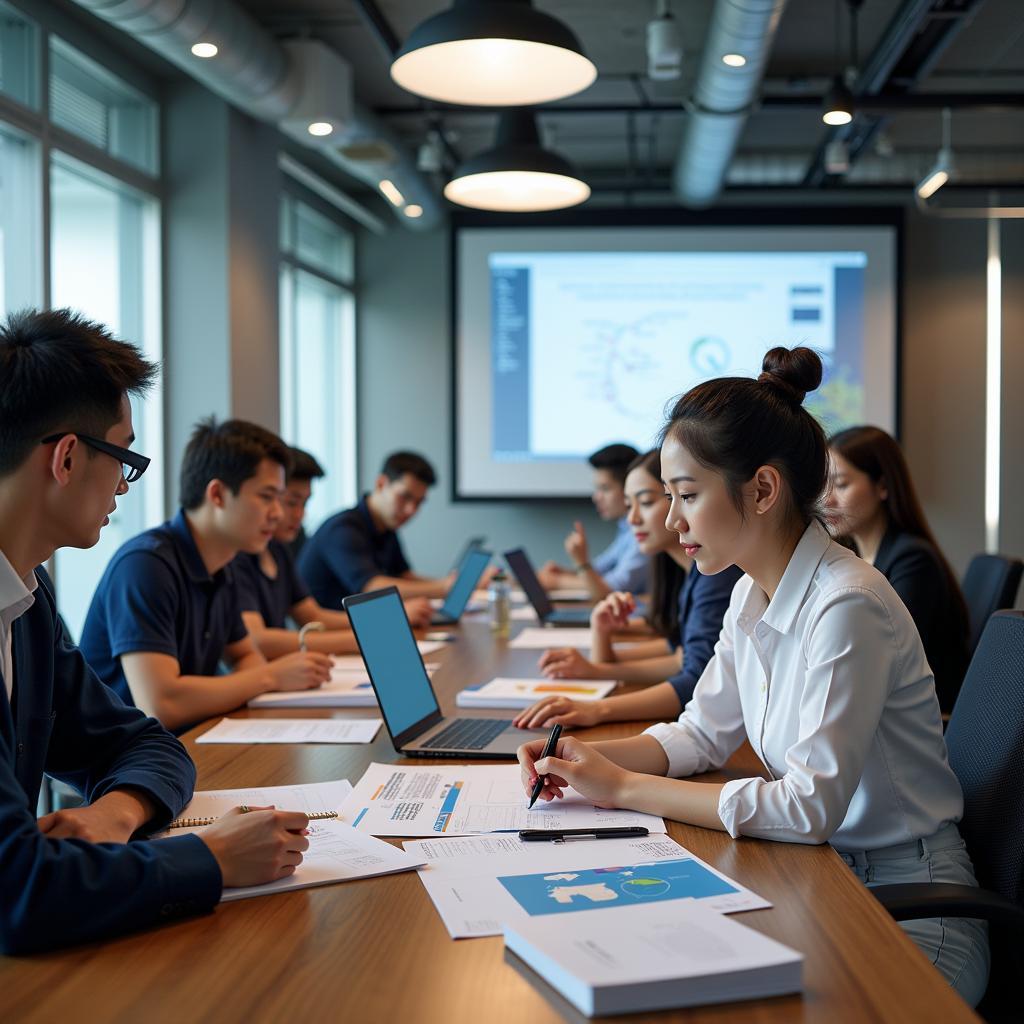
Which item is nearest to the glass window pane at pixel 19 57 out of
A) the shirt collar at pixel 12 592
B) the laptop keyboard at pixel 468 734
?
the laptop keyboard at pixel 468 734

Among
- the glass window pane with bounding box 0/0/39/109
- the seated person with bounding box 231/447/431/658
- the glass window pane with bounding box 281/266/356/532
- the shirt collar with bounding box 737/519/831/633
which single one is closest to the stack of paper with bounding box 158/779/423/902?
the shirt collar with bounding box 737/519/831/633

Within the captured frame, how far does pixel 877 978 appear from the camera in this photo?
3.62 feet

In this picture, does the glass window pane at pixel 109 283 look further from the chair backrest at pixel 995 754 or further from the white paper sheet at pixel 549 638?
the chair backrest at pixel 995 754

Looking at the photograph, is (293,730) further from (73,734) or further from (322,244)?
(322,244)

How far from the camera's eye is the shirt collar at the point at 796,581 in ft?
Result: 5.47

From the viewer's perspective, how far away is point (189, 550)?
8.86 ft

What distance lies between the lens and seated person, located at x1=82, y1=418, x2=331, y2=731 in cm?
244

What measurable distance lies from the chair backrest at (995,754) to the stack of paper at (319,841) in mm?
875

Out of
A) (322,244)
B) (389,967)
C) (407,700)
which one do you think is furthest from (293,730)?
(322,244)

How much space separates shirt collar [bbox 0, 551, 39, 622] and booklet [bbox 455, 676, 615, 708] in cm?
124

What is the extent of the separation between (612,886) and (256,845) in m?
0.42

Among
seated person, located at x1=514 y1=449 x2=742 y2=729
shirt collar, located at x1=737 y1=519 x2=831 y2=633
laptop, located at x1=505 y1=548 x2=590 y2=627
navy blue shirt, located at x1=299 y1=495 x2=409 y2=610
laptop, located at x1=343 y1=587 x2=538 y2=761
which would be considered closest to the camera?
shirt collar, located at x1=737 y1=519 x2=831 y2=633

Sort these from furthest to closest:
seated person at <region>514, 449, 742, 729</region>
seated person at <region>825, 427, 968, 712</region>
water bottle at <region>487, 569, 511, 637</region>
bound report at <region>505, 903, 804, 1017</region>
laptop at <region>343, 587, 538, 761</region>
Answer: water bottle at <region>487, 569, 511, 637</region>
seated person at <region>825, 427, 968, 712</region>
seated person at <region>514, 449, 742, 729</region>
laptop at <region>343, 587, 538, 761</region>
bound report at <region>505, 903, 804, 1017</region>

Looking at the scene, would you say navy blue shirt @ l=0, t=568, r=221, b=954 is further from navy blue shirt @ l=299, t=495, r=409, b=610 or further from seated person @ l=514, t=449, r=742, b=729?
navy blue shirt @ l=299, t=495, r=409, b=610
